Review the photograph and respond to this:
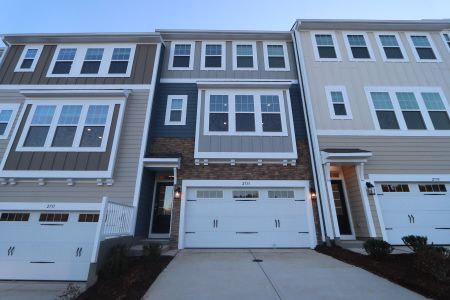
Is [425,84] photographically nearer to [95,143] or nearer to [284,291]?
[284,291]

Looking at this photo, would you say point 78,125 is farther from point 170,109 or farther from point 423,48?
point 423,48

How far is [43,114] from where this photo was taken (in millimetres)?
8805

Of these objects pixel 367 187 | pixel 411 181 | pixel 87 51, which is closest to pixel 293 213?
pixel 367 187

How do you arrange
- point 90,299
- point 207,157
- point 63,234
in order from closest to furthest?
point 90,299, point 63,234, point 207,157

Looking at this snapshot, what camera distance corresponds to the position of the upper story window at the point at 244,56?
1068 centimetres

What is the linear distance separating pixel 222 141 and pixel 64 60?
320 inches

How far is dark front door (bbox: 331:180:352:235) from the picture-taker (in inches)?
Answer: 342

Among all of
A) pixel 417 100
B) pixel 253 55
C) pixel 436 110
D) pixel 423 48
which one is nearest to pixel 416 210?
pixel 436 110

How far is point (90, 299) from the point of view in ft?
14.1

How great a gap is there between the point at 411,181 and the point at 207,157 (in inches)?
294

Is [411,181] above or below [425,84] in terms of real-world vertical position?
below

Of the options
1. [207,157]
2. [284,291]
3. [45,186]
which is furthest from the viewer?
[207,157]

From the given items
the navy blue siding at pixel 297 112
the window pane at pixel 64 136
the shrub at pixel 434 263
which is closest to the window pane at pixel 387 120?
the navy blue siding at pixel 297 112

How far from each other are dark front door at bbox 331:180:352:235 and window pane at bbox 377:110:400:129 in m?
2.82
